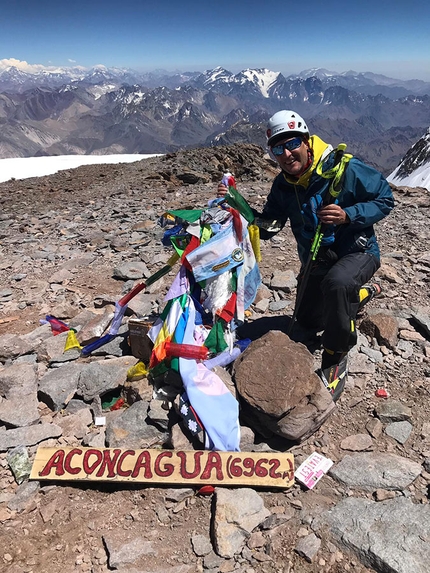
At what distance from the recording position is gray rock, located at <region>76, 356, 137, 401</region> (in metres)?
4.50

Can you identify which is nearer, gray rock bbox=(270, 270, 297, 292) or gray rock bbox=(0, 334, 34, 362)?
gray rock bbox=(0, 334, 34, 362)

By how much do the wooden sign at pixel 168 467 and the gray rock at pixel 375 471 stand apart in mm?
482

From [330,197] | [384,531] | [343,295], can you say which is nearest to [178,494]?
[384,531]

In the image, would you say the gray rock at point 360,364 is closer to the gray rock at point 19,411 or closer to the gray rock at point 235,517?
the gray rock at point 235,517

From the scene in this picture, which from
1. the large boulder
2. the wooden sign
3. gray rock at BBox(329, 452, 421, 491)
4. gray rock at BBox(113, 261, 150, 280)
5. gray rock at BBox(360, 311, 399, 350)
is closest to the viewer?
gray rock at BBox(329, 452, 421, 491)

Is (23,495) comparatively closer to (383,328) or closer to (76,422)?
(76,422)

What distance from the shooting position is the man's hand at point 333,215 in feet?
12.3

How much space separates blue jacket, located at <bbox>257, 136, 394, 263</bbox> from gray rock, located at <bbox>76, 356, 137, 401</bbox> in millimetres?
2488

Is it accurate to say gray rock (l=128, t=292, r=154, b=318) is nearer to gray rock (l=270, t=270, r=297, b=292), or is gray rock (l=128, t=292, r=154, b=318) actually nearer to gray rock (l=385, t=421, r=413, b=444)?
gray rock (l=270, t=270, r=297, b=292)

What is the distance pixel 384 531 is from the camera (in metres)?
2.79

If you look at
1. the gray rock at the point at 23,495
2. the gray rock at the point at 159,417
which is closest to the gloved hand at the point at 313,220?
the gray rock at the point at 159,417

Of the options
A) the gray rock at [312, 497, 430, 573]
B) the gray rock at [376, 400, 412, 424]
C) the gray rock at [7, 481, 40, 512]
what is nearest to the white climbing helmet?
the gray rock at [376, 400, 412, 424]

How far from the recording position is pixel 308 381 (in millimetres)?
3848

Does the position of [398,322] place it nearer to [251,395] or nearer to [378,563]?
[251,395]
